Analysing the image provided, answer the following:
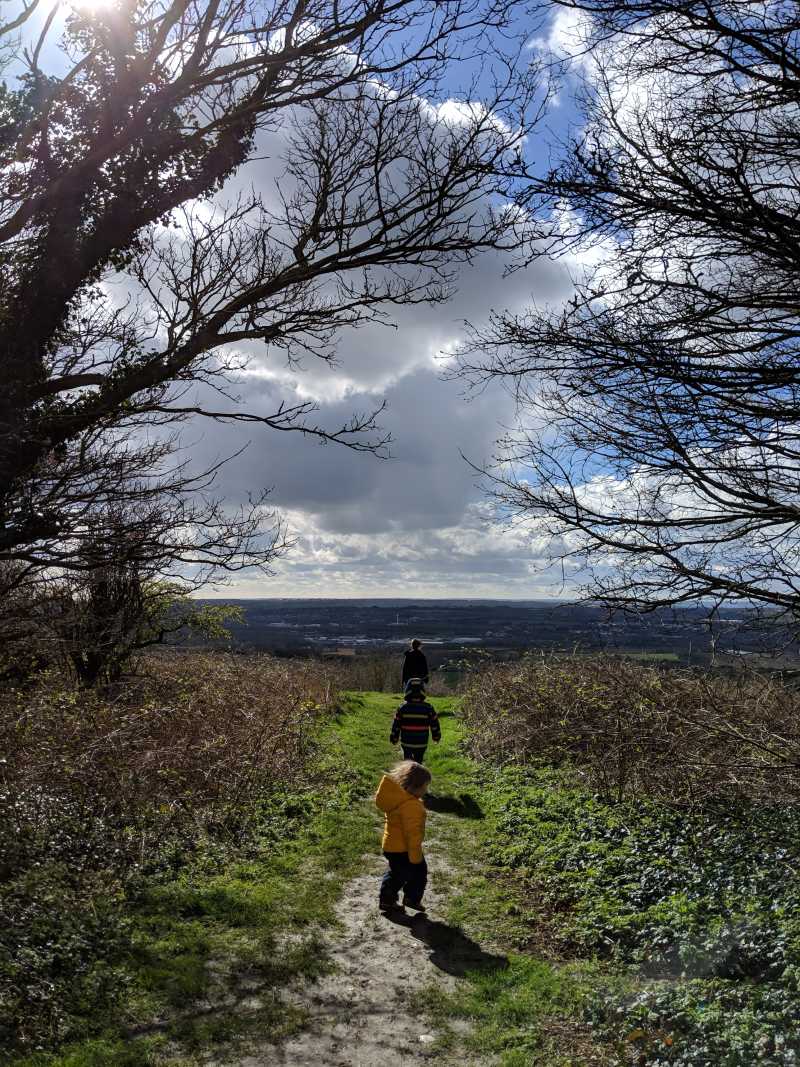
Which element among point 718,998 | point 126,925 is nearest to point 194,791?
point 126,925

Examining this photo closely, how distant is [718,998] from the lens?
14.5ft

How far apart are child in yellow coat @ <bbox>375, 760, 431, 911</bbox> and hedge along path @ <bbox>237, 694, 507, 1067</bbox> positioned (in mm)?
197

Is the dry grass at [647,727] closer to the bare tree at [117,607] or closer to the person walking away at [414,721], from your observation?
the person walking away at [414,721]

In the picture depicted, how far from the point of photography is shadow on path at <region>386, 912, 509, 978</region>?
556cm

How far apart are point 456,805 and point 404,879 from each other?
4026 millimetres

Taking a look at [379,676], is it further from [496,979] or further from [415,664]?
[496,979]

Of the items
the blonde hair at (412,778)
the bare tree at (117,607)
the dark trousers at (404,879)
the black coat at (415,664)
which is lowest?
the dark trousers at (404,879)

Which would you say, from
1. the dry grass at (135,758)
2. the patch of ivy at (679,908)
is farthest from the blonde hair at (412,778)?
the dry grass at (135,758)

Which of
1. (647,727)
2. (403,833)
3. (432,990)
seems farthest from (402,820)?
(647,727)

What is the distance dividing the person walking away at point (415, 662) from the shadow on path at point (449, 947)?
6862mm

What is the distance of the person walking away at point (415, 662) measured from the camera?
1338 cm

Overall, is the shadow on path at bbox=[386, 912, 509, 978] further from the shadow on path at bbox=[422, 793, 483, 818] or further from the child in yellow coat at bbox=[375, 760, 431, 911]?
the shadow on path at bbox=[422, 793, 483, 818]

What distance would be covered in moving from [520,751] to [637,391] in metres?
8.58

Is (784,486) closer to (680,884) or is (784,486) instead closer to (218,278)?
(680,884)
